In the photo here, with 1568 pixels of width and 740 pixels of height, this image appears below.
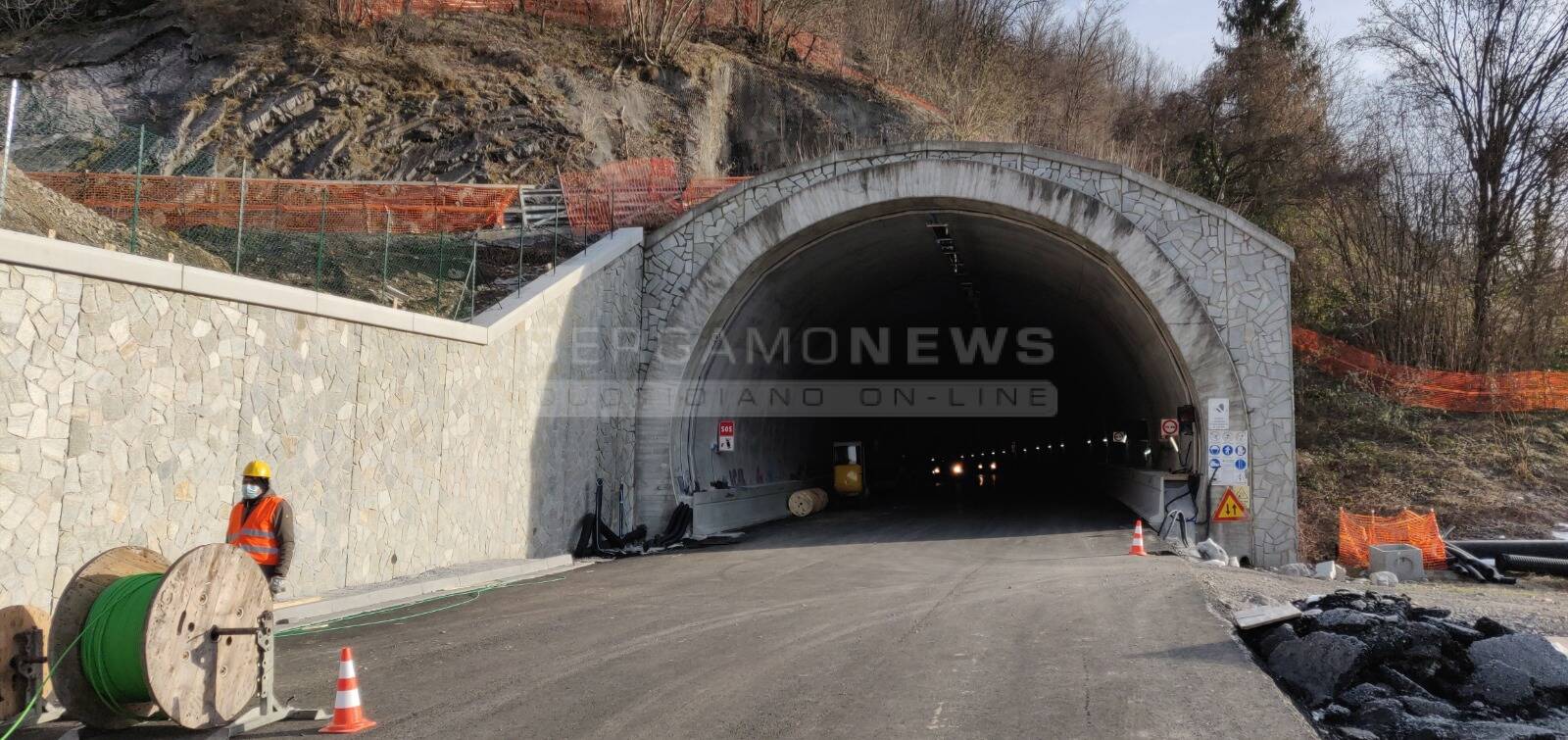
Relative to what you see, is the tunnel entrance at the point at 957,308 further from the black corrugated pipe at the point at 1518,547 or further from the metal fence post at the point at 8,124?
the metal fence post at the point at 8,124

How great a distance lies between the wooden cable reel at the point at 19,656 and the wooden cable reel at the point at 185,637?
23cm

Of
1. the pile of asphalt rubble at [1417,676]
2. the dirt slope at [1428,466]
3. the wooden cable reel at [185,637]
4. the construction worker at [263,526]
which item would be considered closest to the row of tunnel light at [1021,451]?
the dirt slope at [1428,466]

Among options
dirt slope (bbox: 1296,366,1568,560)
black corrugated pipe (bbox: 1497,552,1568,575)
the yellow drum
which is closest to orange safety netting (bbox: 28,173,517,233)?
the yellow drum

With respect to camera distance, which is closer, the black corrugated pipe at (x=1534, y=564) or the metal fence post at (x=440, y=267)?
the metal fence post at (x=440, y=267)

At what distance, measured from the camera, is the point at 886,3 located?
49.0 m

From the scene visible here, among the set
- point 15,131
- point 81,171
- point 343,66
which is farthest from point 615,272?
point 343,66

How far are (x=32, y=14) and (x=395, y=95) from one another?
42.4 feet

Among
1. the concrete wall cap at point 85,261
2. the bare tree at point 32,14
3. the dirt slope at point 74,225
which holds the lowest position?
the concrete wall cap at point 85,261

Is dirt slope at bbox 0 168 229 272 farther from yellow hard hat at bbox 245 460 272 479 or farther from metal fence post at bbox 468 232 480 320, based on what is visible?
metal fence post at bbox 468 232 480 320

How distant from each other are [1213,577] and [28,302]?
41.7 feet

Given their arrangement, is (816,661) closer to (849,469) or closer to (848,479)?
(848,479)

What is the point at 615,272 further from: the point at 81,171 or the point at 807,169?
the point at 81,171

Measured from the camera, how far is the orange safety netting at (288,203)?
12828 mm

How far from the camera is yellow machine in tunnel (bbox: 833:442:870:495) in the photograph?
101 ft
